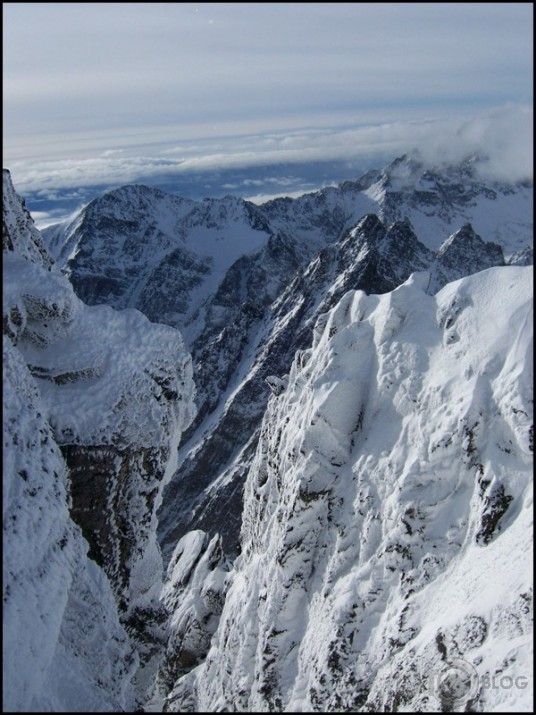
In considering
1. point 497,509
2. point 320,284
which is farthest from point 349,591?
point 320,284

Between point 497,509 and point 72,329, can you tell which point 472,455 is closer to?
point 497,509

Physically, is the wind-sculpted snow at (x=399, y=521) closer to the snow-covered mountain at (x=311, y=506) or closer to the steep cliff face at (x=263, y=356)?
the snow-covered mountain at (x=311, y=506)

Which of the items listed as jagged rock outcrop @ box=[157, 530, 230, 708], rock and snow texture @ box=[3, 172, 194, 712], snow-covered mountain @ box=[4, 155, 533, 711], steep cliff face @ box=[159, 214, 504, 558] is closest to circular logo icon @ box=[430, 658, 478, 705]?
snow-covered mountain @ box=[4, 155, 533, 711]

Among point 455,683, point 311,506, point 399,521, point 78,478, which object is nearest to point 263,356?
point 311,506

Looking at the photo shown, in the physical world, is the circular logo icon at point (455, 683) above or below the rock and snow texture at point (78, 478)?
below

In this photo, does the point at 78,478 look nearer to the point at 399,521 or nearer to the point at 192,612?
the point at 399,521

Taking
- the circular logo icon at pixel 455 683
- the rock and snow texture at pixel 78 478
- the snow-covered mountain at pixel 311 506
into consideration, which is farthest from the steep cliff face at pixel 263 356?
the circular logo icon at pixel 455 683

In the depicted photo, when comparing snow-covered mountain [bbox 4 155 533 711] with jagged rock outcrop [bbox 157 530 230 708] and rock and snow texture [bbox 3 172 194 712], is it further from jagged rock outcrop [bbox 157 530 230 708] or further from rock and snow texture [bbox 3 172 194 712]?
jagged rock outcrop [bbox 157 530 230 708]
